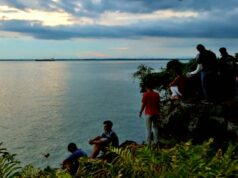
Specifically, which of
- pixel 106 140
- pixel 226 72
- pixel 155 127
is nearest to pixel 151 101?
pixel 155 127

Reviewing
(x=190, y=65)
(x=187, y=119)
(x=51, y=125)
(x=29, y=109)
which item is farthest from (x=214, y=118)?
(x=29, y=109)

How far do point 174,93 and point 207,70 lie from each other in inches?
91.5

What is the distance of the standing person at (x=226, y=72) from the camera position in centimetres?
1897

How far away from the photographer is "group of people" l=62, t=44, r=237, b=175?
15938 mm

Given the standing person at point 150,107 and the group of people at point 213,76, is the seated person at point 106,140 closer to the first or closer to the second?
the standing person at point 150,107

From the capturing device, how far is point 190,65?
97.2 ft

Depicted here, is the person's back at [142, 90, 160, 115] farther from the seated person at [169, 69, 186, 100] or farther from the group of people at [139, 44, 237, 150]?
the seated person at [169, 69, 186, 100]

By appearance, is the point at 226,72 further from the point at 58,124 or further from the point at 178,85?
the point at 58,124

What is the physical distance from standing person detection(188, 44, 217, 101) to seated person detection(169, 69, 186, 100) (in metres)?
0.89

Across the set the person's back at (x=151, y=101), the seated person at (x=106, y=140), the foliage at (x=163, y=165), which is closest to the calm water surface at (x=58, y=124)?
the seated person at (x=106, y=140)

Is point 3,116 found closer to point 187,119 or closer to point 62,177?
point 187,119

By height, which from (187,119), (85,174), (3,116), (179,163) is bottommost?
(3,116)

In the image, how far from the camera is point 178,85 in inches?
766

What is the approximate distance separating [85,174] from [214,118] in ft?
47.0
